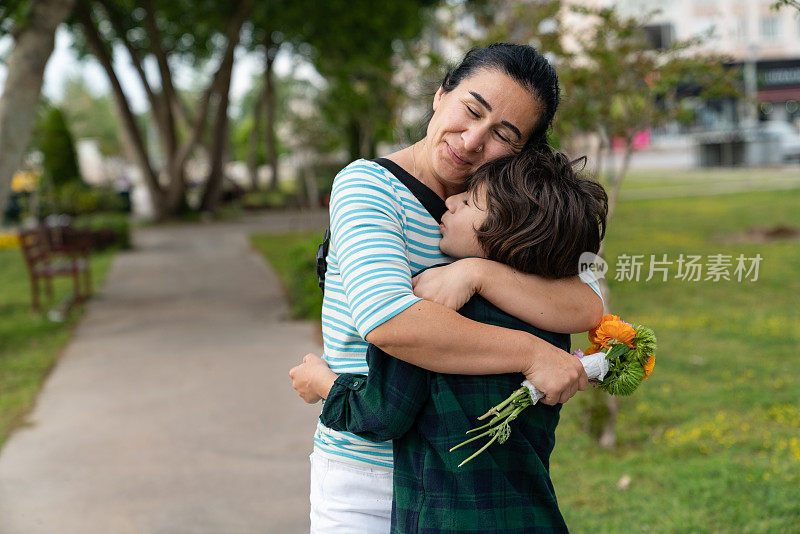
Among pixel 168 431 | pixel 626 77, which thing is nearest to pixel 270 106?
pixel 626 77

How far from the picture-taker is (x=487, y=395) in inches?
59.7

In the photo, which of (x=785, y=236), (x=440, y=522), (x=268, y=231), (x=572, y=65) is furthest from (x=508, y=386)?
(x=268, y=231)

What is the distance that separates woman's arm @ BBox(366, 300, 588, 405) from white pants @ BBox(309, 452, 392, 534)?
0.44 meters

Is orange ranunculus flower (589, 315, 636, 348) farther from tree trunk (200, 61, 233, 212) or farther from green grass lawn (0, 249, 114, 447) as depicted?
tree trunk (200, 61, 233, 212)

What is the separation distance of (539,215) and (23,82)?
7208 mm

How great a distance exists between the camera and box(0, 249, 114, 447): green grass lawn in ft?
20.1

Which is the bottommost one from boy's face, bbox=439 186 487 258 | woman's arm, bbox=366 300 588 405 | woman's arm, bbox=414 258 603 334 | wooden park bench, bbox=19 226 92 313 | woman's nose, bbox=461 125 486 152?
wooden park bench, bbox=19 226 92 313

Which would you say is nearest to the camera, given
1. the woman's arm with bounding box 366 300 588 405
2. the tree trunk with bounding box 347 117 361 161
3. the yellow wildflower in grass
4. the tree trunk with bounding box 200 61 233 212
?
the woman's arm with bounding box 366 300 588 405

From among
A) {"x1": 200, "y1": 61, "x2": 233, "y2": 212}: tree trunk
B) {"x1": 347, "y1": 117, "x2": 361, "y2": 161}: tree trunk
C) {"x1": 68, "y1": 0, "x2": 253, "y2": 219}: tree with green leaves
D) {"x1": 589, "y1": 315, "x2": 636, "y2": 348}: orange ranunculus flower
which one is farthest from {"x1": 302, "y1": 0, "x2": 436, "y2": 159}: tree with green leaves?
{"x1": 589, "y1": 315, "x2": 636, "y2": 348}: orange ranunculus flower

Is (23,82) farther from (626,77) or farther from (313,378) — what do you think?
(313,378)

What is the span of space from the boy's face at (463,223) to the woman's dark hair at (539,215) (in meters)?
0.02

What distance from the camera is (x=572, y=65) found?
5.88m

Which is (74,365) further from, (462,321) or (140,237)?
(140,237)

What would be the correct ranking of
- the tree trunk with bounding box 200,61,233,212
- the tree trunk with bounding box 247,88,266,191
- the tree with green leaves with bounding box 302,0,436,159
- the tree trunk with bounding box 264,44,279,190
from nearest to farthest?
the tree with green leaves with bounding box 302,0,436,159
the tree trunk with bounding box 200,61,233,212
the tree trunk with bounding box 264,44,279,190
the tree trunk with bounding box 247,88,266,191
